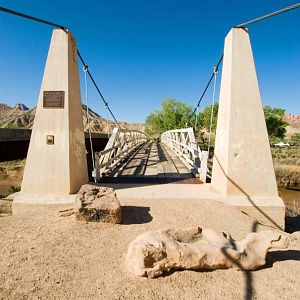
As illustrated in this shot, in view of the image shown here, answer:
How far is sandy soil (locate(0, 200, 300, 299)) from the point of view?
2123 millimetres

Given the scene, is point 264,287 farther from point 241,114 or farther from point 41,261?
point 241,114

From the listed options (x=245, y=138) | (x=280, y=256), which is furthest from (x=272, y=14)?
(x=280, y=256)

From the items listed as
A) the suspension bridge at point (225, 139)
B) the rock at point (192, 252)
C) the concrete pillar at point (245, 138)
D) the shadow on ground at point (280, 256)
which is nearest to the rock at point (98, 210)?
the rock at point (192, 252)

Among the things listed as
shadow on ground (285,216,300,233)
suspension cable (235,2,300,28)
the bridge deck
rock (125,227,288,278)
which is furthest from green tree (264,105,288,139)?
rock (125,227,288,278)

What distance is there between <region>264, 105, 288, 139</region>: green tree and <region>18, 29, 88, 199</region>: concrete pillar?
41989 mm

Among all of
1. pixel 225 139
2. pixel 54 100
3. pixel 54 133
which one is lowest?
pixel 225 139

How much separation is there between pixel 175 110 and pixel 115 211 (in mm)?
33346

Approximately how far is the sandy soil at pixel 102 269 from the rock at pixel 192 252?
0.26ft

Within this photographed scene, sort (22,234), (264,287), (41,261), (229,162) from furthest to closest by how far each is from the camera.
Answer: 1. (229,162)
2. (22,234)
3. (41,261)
4. (264,287)

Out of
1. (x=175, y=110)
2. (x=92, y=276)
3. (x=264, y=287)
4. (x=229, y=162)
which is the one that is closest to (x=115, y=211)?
(x=92, y=276)

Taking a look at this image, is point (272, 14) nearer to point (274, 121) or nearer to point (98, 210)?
point (98, 210)

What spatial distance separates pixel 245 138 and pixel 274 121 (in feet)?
137

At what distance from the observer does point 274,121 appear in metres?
41.4

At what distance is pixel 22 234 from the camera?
3051mm
